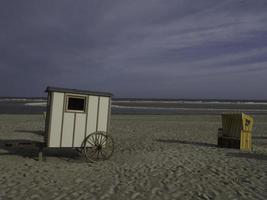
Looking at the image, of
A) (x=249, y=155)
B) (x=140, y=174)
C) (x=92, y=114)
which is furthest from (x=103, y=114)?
(x=249, y=155)

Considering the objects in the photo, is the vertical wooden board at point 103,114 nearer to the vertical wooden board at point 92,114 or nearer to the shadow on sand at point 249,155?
the vertical wooden board at point 92,114

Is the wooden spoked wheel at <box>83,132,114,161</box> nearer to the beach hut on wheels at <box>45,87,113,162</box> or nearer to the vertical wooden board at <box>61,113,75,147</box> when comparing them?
the beach hut on wheels at <box>45,87,113,162</box>

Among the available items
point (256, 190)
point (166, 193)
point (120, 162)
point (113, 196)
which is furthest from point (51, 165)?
point (256, 190)

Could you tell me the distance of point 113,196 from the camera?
623cm

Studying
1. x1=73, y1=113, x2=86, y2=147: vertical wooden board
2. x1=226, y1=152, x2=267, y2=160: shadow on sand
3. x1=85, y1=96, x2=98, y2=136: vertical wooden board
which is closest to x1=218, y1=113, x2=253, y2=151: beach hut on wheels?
x1=226, y1=152, x2=267, y2=160: shadow on sand

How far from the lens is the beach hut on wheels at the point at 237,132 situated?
40.7 ft

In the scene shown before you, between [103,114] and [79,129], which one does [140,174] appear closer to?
[79,129]

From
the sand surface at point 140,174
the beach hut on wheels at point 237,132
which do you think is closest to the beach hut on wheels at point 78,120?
the sand surface at point 140,174

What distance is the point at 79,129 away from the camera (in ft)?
31.8

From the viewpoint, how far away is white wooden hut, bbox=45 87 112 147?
9297 millimetres

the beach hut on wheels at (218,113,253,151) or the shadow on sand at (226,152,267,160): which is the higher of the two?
the beach hut on wheels at (218,113,253,151)

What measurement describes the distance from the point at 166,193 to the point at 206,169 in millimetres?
2528

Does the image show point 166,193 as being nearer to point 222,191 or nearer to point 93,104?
point 222,191

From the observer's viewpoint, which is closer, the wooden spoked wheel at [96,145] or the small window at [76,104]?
the wooden spoked wheel at [96,145]
